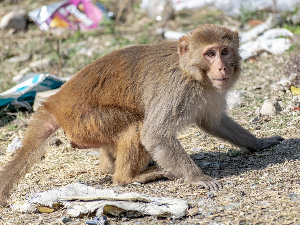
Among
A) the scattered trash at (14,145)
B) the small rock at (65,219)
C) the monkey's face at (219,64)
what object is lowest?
the scattered trash at (14,145)

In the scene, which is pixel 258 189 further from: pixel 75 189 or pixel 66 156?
pixel 66 156

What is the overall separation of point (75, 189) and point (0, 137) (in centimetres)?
299

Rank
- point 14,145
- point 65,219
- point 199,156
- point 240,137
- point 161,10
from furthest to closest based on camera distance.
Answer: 1. point 161,10
2. point 14,145
3. point 199,156
4. point 240,137
5. point 65,219

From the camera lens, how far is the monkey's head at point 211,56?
4840 millimetres

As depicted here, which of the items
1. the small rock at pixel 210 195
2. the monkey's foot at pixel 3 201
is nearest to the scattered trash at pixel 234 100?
the small rock at pixel 210 195

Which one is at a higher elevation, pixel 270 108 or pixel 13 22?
pixel 270 108

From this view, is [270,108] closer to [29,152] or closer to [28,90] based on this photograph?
[29,152]

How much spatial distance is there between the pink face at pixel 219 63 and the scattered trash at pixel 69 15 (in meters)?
5.38

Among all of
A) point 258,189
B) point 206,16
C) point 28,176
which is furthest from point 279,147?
point 206,16

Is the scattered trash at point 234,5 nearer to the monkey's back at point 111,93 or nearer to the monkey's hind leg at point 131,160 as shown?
the monkey's back at point 111,93

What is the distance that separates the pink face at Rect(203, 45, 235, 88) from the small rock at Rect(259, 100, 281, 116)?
190 centimetres

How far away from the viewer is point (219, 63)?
4.81 meters

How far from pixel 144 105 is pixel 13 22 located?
8.00 m

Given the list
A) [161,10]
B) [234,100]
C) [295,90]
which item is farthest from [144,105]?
[161,10]
